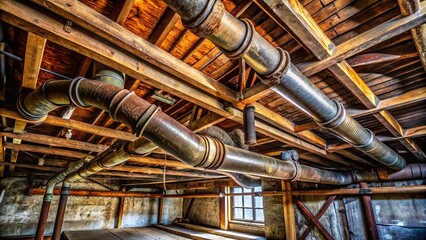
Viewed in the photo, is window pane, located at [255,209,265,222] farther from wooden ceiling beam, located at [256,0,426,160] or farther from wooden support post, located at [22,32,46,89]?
wooden support post, located at [22,32,46,89]

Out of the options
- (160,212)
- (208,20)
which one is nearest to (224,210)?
(160,212)

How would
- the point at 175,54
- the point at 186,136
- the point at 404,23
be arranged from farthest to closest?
the point at 175,54, the point at 186,136, the point at 404,23

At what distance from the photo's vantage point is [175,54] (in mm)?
1421

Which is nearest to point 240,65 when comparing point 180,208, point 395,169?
point 395,169

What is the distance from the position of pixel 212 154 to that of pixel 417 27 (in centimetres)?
130

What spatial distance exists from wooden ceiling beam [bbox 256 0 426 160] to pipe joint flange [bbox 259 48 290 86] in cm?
12

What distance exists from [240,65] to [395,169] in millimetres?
3247

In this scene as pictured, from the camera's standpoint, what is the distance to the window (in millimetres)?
5316

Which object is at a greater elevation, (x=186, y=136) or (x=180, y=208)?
(x=186, y=136)

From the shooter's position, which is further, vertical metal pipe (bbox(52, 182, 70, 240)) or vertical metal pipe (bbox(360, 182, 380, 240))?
vertical metal pipe (bbox(52, 182, 70, 240))

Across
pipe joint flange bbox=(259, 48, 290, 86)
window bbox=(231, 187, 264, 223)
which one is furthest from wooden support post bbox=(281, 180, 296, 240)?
pipe joint flange bbox=(259, 48, 290, 86)

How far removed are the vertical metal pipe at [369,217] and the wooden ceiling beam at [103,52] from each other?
119 inches

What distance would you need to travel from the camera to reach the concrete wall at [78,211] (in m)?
5.60

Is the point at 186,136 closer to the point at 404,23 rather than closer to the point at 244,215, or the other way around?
the point at 404,23
